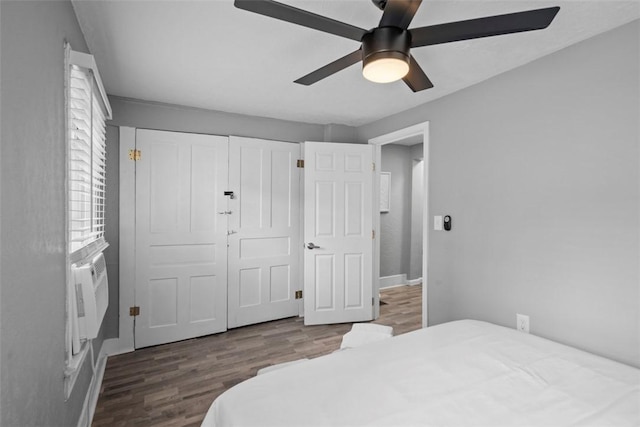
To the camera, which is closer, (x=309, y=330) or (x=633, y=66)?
(x=633, y=66)

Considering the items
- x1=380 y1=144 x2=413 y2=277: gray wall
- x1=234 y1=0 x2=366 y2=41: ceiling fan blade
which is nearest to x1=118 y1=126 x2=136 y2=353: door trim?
x1=234 y1=0 x2=366 y2=41: ceiling fan blade

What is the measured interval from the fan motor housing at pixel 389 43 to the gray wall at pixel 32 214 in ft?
4.02

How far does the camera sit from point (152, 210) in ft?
10.1

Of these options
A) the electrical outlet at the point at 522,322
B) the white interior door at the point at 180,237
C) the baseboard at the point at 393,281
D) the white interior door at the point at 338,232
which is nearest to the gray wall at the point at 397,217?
the baseboard at the point at 393,281

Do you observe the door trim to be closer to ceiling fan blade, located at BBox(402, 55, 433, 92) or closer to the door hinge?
the door hinge

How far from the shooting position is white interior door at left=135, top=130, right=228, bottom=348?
3.05 metres

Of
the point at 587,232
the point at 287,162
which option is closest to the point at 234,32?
the point at 287,162

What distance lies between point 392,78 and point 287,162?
240cm

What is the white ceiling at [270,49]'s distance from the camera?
1.63 meters

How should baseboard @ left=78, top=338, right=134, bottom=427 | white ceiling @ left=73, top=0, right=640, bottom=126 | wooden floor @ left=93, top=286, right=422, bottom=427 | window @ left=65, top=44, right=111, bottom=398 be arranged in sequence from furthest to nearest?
wooden floor @ left=93, top=286, right=422, bottom=427 → baseboard @ left=78, top=338, right=134, bottom=427 → white ceiling @ left=73, top=0, right=640, bottom=126 → window @ left=65, top=44, right=111, bottom=398

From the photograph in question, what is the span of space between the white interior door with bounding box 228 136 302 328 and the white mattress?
219 centimetres

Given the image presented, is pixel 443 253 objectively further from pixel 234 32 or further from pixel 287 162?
pixel 234 32

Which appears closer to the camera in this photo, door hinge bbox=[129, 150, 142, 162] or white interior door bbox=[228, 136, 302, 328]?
door hinge bbox=[129, 150, 142, 162]

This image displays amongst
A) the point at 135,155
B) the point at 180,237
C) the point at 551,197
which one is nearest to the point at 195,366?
the point at 180,237
